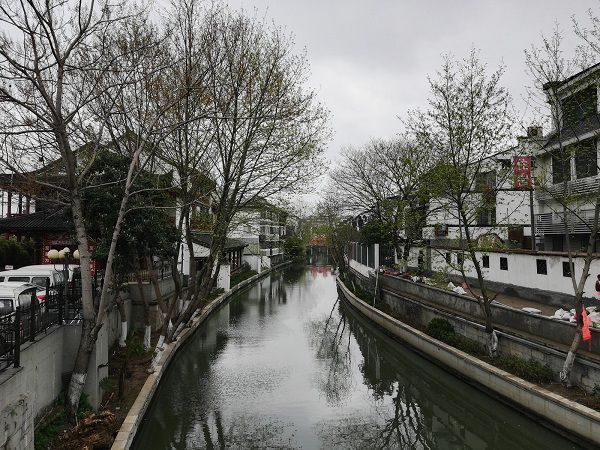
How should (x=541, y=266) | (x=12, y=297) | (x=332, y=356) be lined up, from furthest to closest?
(x=332, y=356)
(x=541, y=266)
(x=12, y=297)

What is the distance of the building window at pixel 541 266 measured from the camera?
57.2 feet

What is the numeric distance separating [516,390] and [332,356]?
8556 millimetres

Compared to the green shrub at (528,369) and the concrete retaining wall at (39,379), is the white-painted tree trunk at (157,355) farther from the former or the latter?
the green shrub at (528,369)

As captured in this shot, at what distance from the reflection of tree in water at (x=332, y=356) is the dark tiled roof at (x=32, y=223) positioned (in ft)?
45.7

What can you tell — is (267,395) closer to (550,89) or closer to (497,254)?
(550,89)

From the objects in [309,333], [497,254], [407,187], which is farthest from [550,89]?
[309,333]

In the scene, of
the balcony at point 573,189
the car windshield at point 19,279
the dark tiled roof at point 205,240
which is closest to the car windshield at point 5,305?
the car windshield at point 19,279

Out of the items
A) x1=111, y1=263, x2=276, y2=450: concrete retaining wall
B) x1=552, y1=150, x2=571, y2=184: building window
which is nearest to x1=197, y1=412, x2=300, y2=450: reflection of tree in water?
x1=111, y1=263, x2=276, y2=450: concrete retaining wall

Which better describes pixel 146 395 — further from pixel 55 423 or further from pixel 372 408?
pixel 372 408

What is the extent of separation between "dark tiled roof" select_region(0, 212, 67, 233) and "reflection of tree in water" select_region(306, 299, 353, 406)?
45.7 feet

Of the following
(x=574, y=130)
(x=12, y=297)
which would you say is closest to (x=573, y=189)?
(x=574, y=130)

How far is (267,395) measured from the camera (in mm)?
13227

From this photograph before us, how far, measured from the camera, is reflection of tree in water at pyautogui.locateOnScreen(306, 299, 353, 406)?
1406 centimetres

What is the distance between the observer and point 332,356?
18484mm
